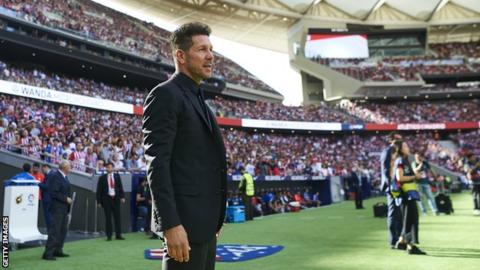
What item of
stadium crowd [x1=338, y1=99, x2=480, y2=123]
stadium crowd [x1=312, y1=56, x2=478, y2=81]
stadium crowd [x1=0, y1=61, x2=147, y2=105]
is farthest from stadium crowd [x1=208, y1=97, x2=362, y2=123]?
stadium crowd [x1=0, y1=61, x2=147, y2=105]

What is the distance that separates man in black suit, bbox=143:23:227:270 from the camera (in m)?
2.48

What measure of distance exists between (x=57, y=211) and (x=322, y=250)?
5203mm

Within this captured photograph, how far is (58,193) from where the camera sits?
28.8 feet

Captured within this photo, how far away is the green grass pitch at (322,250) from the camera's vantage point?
6938 mm

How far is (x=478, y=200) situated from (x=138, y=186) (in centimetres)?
1108

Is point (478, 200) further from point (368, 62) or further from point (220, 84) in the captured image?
point (368, 62)

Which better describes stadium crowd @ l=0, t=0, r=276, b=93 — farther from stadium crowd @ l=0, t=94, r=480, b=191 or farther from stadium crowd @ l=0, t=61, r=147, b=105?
stadium crowd @ l=0, t=94, r=480, b=191

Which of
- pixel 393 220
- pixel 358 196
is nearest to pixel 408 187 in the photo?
pixel 393 220

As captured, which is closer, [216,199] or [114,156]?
[216,199]

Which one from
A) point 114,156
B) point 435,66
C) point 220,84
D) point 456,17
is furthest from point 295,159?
point 456,17

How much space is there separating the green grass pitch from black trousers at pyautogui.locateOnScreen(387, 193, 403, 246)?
0.92 ft

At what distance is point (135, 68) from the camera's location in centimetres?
3819

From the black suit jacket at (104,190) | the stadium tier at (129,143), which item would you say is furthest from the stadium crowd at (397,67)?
the black suit jacket at (104,190)

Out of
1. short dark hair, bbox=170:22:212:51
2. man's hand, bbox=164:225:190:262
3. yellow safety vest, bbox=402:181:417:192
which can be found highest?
short dark hair, bbox=170:22:212:51
